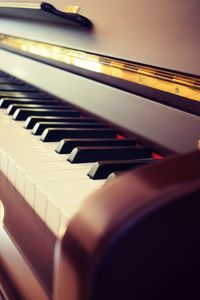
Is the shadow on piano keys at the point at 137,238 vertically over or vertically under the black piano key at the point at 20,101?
over

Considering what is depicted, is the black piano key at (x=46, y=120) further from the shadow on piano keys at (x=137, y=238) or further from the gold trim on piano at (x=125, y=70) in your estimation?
the shadow on piano keys at (x=137, y=238)

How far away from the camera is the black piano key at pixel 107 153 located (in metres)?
0.93

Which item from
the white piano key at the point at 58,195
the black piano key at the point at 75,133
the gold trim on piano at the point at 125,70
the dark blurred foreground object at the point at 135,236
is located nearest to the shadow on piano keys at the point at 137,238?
the dark blurred foreground object at the point at 135,236

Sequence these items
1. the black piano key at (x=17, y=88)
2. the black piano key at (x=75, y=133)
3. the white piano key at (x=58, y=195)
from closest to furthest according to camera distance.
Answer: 1. the white piano key at (x=58, y=195)
2. the black piano key at (x=75, y=133)
3. the black piano key at (x=17, y=88)

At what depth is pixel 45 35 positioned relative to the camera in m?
1.58

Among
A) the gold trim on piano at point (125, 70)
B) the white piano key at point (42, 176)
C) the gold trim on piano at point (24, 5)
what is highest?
the gold trim on piano at point (24, 5)

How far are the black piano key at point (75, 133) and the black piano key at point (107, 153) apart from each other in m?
0.13

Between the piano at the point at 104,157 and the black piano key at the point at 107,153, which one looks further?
the black piano key at the point at 107,153

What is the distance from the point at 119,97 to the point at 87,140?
18 cm

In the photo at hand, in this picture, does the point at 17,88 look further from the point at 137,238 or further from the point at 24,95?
the point at 137,238

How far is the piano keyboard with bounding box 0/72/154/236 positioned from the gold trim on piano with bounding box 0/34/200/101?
5.6 inches

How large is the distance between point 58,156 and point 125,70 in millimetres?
307

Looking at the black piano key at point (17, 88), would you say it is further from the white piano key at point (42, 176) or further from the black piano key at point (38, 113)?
the white piano key at point (42, 176)

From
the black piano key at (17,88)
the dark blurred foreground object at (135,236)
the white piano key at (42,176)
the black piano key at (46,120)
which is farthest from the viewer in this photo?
the black piano key at (17,88)
